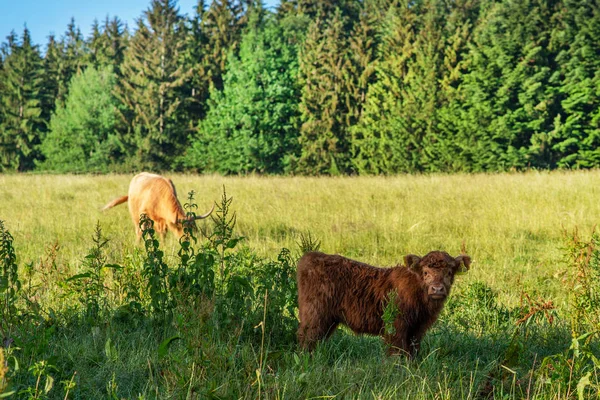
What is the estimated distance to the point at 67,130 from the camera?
45.9m

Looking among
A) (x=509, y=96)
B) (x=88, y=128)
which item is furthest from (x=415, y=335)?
(x=88, y=128)

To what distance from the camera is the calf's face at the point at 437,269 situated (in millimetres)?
4051

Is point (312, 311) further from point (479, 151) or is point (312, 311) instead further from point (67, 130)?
point (67, 130)

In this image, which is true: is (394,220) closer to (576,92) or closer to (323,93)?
(576,92)

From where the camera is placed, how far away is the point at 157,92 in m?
43.8

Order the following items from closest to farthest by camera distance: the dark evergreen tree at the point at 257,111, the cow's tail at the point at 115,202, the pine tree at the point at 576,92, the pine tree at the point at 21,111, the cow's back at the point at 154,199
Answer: the cow's back at the point at 154,199 < the cow's tail at the point at 115,202 < the pine tree at the point at 576,92 < the dark evergreen tree at the point at 257,111 < the pine tree at the point at 21,111

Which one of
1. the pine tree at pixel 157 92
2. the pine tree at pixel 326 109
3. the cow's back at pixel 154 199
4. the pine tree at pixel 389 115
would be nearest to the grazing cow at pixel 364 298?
the cow's back at pixel 154 199

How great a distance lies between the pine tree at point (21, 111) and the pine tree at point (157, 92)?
8.91 meters

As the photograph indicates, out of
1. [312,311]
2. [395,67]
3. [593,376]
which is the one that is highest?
[395,67]

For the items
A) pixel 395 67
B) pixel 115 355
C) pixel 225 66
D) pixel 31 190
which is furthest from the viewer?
pixel 225 66

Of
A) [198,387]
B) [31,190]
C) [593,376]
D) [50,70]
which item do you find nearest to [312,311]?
[198,387]

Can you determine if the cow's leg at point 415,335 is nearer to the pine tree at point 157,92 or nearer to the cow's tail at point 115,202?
the cow's tail at point 115,202

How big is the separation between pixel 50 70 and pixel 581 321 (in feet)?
172

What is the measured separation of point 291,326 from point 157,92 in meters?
40.8
